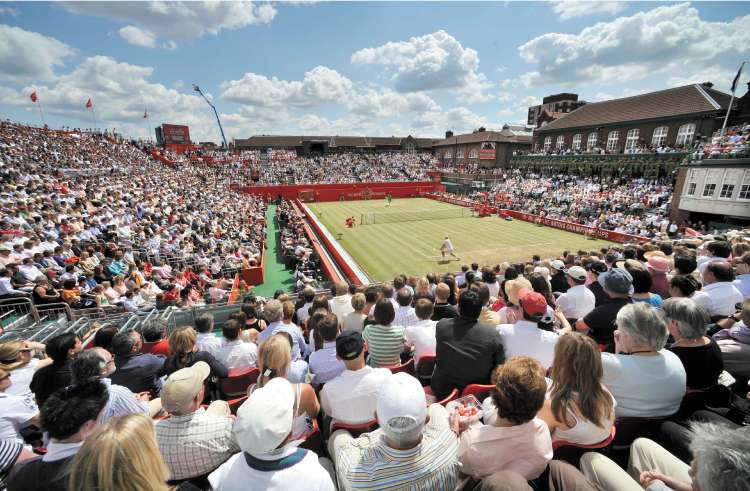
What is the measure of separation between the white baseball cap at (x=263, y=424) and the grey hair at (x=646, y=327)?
299 cm

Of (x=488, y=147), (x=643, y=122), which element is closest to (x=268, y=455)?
(x=643, y=122)

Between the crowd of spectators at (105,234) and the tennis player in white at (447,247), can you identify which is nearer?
the crowd of spectators at (105,234)

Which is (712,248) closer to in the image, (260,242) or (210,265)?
(210,265)

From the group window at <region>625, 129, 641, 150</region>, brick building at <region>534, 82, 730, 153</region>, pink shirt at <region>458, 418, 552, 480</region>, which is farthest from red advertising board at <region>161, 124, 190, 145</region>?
pink shirt at <region>458, 418, 552, 480</region>

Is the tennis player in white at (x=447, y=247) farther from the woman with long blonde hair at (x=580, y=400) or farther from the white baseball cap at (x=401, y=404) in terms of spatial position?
the white baseball cap at (x=401, y=404)

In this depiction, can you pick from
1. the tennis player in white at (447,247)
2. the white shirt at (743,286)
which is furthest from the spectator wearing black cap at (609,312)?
the tennis player in white at (447,247)

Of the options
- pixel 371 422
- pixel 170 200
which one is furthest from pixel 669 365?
pixel 170 200

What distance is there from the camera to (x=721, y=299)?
17.2 ft

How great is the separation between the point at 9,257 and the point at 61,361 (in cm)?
919

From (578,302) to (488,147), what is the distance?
58014mm

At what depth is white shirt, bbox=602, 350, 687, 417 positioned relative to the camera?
2.86m

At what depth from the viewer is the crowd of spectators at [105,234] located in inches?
382

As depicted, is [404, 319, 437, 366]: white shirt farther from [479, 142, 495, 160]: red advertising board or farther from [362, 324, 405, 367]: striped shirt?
[479, 142, 495, 160]: red advertising board

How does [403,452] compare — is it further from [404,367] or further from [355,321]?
[355,321]
